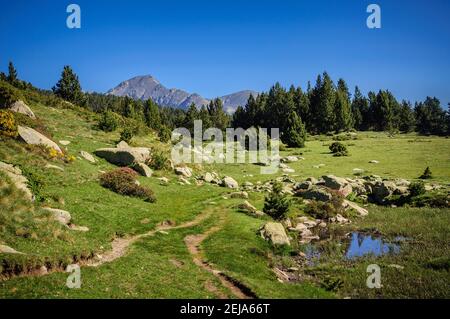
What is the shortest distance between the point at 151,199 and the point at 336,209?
20.6m

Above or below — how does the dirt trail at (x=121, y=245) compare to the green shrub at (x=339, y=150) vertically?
below

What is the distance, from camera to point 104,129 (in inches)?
2274

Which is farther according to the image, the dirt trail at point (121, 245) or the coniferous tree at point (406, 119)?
the coniferous tree at point (406, 119)

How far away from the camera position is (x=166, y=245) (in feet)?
79.2

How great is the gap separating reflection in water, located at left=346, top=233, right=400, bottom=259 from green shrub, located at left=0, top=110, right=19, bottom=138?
109 feet

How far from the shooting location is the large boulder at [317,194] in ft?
131

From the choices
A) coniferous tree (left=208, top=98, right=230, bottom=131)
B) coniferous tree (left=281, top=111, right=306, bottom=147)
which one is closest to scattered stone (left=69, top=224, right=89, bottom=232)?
coniferous tree (left=281, top=111, right=306, bottom=147)

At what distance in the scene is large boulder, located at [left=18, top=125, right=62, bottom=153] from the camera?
111 feet

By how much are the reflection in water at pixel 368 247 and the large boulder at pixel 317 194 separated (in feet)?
31.8

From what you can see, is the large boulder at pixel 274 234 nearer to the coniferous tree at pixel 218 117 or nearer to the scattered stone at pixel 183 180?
the scattered stone at pixel 183 180

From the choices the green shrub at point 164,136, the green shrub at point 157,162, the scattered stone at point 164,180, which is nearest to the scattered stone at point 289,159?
the green shrub at point 164,136

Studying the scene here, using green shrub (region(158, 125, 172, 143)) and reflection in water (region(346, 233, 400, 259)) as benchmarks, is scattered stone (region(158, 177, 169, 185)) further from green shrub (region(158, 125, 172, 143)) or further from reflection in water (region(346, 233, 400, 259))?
reflection in water (region(346, 233, 400, 259))
